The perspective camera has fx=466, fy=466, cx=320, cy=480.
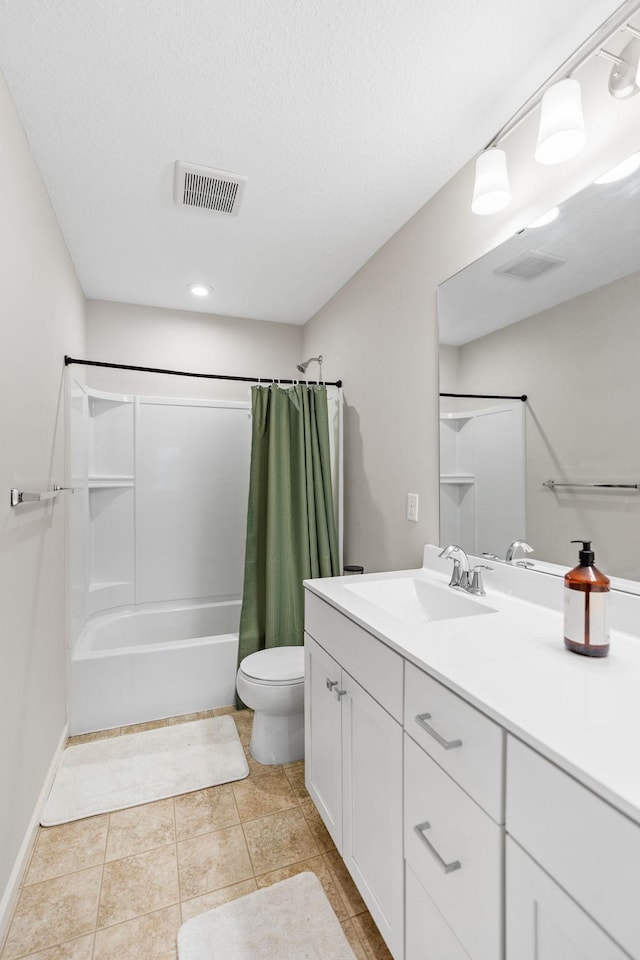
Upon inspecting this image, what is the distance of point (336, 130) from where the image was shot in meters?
1.53

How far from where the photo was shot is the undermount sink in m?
1.49

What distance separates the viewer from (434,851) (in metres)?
0.89

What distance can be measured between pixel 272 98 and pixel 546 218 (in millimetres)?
890

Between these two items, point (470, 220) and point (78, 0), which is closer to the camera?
point (78, 0)

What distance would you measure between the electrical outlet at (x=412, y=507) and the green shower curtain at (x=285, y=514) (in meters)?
0.58

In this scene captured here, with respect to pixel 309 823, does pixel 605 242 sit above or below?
above

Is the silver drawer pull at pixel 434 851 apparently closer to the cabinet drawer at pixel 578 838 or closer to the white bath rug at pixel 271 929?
the cabinet drawer at pixel 578 838

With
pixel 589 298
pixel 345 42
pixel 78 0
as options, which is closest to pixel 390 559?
pixel 589 298

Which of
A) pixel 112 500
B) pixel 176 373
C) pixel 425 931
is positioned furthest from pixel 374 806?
pixel 112 500

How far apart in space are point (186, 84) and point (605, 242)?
1.25m

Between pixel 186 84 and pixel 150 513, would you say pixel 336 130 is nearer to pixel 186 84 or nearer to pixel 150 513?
pixel 186 84

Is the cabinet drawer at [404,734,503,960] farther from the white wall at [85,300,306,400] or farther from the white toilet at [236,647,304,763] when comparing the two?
the white wall at [85,300,306,400]

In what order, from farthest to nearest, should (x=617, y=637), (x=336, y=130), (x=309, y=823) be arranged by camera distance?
(x=309, y=823) → (x=336, y=130) → (x=617, y=637)

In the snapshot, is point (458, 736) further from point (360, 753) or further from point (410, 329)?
point (410, 329)
